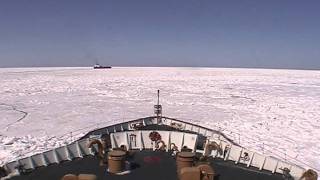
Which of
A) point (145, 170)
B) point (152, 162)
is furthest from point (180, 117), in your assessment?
point (145, 170)

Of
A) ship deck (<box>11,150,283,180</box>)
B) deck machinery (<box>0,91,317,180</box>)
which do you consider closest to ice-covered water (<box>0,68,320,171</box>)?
deck machinery (<box>0,91,317,180</box>)

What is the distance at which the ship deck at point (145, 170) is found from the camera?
8414 mm

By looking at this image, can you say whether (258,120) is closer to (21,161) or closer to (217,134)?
(217,134)

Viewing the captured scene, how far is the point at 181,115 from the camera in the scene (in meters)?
27.0

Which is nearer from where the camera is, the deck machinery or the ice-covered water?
the deck machinery

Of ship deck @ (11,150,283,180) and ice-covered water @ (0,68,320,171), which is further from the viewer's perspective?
ice-covered water @ (0,68,320,171)

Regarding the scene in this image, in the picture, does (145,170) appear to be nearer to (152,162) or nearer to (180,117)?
(152,162)

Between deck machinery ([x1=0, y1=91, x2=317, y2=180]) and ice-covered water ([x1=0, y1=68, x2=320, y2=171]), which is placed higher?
deck machinery ([x1=0, y1=91, x2=317, y2=180])

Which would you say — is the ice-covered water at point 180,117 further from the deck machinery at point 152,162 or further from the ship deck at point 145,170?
the ship deck at point 145,170

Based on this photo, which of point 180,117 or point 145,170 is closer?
point 145,170

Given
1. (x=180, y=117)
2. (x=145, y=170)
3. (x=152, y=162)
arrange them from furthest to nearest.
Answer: (x=180, y=117) < (x=152, y=162) < (x=145, y=170)

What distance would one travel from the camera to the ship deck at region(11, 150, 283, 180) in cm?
841

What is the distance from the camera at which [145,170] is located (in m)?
8.94

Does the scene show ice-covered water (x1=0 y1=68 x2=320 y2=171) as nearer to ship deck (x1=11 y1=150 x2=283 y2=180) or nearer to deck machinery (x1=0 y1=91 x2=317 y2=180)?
deck machinery (x1=0 y1=91 x2=317 y2=180)
